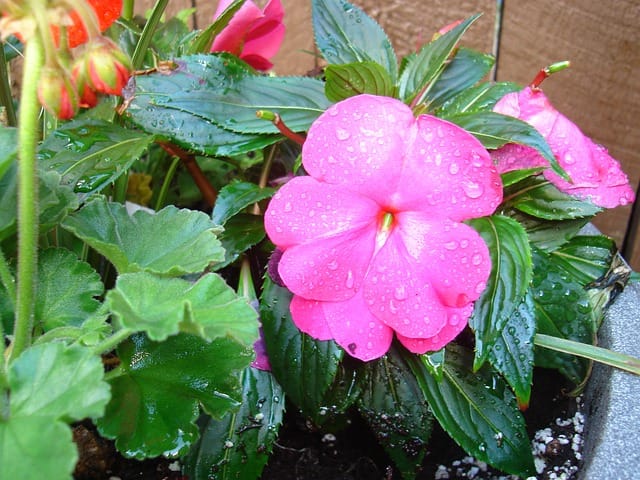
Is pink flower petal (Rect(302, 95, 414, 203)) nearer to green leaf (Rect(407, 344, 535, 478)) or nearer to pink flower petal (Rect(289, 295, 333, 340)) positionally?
pink flower petal (Rect(289, 295, 333, 340))

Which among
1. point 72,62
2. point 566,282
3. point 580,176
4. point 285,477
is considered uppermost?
point 72,62

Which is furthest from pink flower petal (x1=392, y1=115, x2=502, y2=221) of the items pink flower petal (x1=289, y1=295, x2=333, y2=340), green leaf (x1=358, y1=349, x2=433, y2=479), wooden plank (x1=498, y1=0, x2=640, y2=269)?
wooden plank (x1=498, y1=0, x2=640, y2=269)

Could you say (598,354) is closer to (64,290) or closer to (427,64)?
(427,64)

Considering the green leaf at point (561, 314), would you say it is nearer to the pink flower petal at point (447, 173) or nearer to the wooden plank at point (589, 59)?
the pink flower petal at point (447, 173)

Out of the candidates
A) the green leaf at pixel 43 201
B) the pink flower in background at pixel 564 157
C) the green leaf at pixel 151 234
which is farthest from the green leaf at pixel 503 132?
the green leaf at pixel 43 201

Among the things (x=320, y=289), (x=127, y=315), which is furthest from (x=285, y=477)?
(x=127, y=315)

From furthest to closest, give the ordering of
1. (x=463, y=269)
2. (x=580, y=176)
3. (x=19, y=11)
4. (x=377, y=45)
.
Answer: (x=377, y=45), (x=580, y=176), (x=463, y=269), (x=19, y=11)

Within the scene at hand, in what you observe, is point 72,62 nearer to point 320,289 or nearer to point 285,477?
point 320,289
